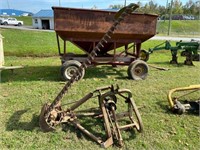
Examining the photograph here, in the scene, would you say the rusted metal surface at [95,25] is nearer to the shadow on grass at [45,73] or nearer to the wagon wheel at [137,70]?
the wagon wheel at [137,70]

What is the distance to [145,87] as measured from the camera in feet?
17.6

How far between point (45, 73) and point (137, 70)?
2.90 meters

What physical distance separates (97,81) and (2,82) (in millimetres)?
2583

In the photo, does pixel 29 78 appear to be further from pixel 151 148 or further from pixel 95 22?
pixel 151 148

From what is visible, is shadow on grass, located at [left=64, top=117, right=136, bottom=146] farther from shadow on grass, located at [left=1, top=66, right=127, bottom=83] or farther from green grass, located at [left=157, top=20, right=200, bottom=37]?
green grass, located at [left=157, top=20, right=200, bottom=37]

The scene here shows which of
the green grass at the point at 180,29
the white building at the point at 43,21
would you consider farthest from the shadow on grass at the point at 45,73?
the white building at the point at 43,21

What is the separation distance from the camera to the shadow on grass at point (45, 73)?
5.80 meters

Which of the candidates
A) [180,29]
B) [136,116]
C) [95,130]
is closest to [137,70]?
[136,116]

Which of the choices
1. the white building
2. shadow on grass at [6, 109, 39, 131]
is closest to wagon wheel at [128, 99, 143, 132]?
shadow on grass at [6, 109, 39, 131]

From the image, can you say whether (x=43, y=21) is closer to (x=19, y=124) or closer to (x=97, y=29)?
(x=97, y=29)

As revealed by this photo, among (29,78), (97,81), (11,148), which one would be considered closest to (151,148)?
(11,148)

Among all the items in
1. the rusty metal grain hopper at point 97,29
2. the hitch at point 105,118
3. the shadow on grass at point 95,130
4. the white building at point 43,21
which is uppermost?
the white building at point 43,21

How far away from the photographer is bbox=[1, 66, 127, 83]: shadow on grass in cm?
580

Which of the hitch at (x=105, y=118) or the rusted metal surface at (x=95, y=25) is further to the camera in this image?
the rusted metal surface at (x=95, y=25)
